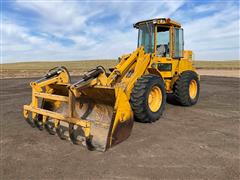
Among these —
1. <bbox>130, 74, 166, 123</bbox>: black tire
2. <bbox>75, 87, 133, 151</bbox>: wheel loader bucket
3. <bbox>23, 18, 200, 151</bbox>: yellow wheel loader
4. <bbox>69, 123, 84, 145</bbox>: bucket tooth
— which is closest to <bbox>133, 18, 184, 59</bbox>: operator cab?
<bbox>23, 18, 200, 151</bbox>: yellow wheel loader

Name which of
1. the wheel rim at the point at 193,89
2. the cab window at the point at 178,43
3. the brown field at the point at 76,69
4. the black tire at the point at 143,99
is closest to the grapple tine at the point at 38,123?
the black tire at the point at 143,99

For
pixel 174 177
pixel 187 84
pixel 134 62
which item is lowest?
pixel 174 177

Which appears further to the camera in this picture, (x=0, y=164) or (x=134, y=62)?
(x=134, y=62)

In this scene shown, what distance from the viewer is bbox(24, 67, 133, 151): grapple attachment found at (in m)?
4.62

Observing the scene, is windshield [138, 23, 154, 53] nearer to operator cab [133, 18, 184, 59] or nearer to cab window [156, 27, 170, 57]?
operator cab [133, 18, 184, 59]

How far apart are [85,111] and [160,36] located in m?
3.57

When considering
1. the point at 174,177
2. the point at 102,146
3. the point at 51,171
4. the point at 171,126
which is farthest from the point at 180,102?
the point at 51,171

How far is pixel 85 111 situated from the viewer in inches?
248

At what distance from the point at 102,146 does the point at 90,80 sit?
143 centimetres

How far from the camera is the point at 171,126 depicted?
20.4 feet

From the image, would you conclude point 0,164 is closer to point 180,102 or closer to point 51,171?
point 51,171

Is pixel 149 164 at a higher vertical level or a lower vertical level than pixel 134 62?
lower

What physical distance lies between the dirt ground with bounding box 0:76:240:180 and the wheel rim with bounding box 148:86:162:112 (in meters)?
0.43

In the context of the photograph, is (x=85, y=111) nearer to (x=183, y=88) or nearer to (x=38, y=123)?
(x=38, y=123)
